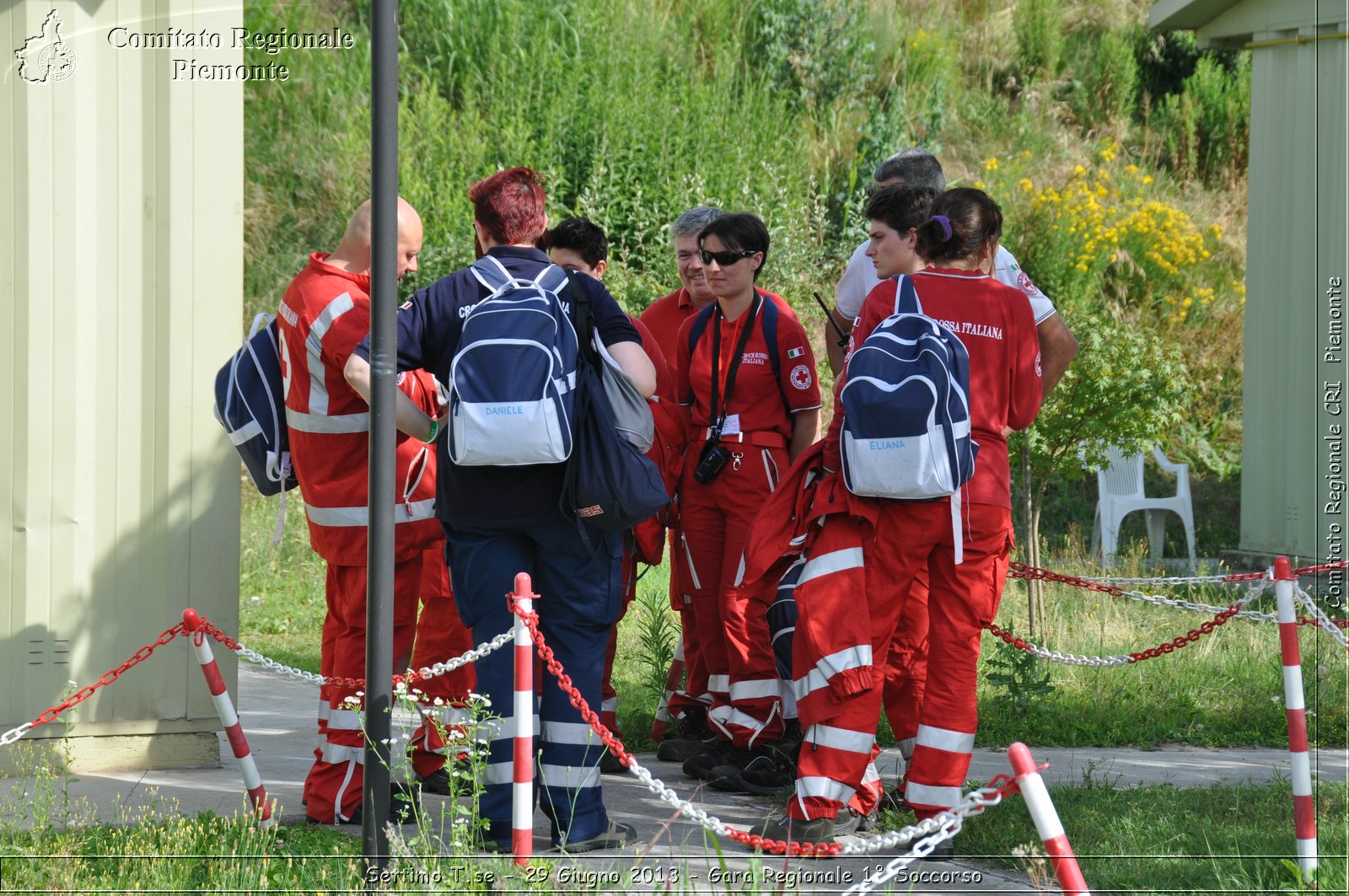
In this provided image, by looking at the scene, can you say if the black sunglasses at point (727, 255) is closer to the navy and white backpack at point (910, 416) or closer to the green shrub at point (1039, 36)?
the navy and white backpack at point (910, 416)

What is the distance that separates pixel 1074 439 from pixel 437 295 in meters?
5.25

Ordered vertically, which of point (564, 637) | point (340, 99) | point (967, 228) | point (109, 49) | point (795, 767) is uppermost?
point (340, 99)

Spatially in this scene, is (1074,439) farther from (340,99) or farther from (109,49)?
(340,99)

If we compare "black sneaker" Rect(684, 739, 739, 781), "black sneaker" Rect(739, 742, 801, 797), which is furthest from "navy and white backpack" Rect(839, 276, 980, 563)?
"black sneaker" Rect(684, 739, 739, 781)

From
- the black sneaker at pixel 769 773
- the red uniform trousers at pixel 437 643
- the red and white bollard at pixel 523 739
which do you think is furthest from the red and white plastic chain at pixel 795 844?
the red uniform trousers at pixel 437 643

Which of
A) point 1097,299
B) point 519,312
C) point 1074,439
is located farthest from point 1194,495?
point 519,312

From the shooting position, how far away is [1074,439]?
841 cm

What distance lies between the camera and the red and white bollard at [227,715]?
4609mm

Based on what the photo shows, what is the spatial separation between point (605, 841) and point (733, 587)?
135 centimetres

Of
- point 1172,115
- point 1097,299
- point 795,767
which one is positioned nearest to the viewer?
point 795,767

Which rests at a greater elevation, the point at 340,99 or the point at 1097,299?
the point at 340,99

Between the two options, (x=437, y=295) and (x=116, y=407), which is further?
(x=116, y=407)

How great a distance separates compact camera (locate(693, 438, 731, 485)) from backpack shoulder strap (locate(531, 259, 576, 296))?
128 centimetres

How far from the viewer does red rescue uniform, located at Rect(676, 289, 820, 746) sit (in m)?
5.37
